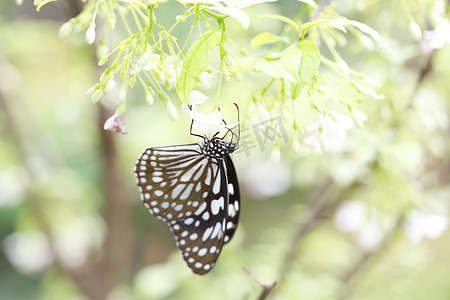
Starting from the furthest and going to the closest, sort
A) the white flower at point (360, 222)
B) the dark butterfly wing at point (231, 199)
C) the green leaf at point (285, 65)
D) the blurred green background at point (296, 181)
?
1. the white flower at point (360, 222)
2. the blurred green background at point (296, 181)
3. the dark butterfly wing at point (231, 199)
4. the green leaf at point (285, 65)

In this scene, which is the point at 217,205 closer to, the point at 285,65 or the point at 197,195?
the point at 197,195

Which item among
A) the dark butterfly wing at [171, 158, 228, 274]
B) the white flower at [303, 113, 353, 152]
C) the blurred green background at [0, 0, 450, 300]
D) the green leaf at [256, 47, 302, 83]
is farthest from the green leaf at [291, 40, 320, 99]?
the dark butterfly wing at [171, 158, 228, 274]

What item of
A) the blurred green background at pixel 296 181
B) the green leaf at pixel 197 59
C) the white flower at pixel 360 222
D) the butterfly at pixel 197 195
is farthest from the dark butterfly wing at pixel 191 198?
the white flower at pixel 360 222

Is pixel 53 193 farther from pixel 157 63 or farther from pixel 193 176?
pixel 157 63

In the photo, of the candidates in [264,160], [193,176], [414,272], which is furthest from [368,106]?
[264,160]

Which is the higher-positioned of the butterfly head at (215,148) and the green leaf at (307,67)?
the green leaf at (307,67)

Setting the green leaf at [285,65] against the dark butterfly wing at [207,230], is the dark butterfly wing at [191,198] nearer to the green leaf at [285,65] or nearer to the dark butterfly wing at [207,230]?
the dark butterfly wing at [207,230]

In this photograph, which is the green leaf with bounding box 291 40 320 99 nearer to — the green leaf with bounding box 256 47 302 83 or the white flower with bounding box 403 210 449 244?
the green leaf with bounding box 256 47 302 83
